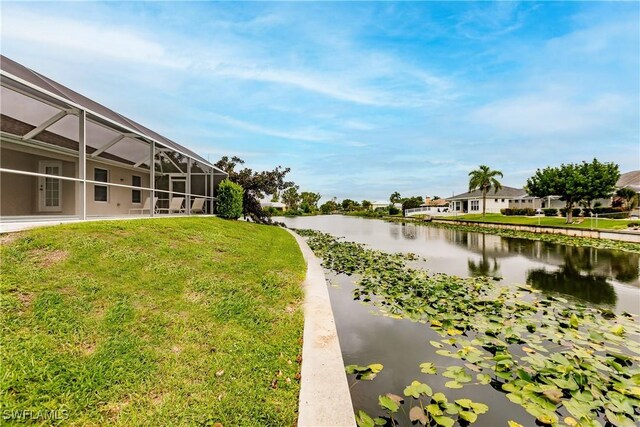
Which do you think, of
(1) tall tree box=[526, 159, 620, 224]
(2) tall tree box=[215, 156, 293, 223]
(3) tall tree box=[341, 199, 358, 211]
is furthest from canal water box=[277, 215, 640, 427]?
(3) tall tree box=[341, 199, 358, 211]

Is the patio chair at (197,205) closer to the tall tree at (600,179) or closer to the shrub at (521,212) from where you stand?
the tall tree at (600,179)

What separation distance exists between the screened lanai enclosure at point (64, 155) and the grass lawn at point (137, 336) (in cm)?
317

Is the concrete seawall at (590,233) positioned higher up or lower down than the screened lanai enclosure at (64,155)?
lower down

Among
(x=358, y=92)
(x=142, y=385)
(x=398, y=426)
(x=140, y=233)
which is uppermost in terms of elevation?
(x=358, y=92)

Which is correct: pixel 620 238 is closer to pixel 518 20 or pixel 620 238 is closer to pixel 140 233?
pixel 518 20

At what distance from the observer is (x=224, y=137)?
26219mm

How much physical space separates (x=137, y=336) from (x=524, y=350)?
186 inches

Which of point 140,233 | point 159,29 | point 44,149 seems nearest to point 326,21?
point 159,29

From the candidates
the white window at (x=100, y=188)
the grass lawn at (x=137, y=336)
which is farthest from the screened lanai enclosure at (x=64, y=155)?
the grass lawn at (x=137, y=336)

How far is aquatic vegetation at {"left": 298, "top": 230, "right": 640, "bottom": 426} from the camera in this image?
2.61 meters

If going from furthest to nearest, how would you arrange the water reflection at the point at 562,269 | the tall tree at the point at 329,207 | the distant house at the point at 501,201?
the tall tree at the point at 329,207
the distant house at the point at 501,201
the water reflection at the point at 562,269

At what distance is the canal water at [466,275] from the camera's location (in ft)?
9.66

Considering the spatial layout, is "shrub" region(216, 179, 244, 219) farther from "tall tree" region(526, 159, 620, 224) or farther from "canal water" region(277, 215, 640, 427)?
"tall tree" region(526, 159, 620, 224)

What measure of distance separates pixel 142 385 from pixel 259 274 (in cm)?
380
